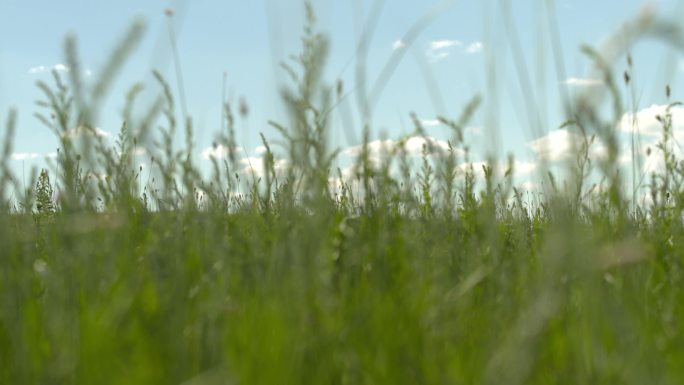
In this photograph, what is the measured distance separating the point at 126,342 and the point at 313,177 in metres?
0.70

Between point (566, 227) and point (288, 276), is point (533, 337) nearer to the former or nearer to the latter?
point (566, 227)

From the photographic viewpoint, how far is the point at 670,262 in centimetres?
296

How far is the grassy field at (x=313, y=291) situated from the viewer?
1.59 m

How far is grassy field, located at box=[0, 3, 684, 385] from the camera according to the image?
5.23 feet

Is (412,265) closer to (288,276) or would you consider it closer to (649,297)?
(288,276)

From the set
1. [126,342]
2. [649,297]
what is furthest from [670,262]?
[126,342]

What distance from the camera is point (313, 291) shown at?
1974mm

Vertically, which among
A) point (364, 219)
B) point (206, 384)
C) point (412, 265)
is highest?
point (364, 219)

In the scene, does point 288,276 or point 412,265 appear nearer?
point 288,276

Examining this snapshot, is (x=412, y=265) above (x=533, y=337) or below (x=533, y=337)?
above

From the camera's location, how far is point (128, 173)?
2.60 meters

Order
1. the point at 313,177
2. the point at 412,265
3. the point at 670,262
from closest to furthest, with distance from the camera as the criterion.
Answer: the point at 313,177, the point at 412,265, the point at 670,262

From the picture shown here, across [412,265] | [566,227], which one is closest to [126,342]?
[412,265]

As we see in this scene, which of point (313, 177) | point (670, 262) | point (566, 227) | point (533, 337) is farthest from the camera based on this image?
point (670, 262)
